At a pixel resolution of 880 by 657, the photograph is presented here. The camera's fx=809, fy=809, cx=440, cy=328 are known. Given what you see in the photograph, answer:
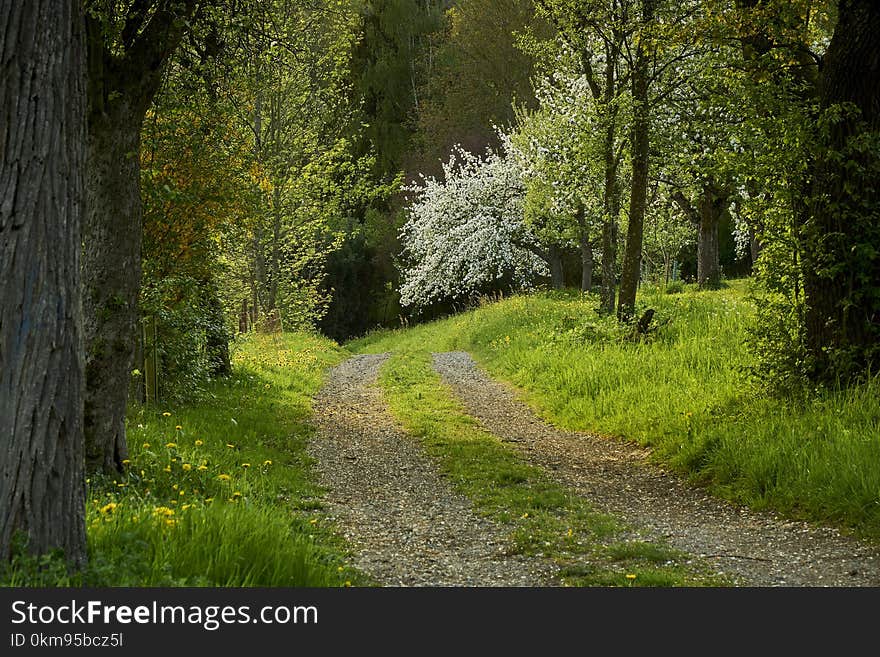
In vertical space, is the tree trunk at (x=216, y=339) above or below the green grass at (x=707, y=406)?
above

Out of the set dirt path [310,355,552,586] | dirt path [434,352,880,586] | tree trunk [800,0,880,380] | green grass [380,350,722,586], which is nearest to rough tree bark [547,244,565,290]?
green grass [380,350,722,586]

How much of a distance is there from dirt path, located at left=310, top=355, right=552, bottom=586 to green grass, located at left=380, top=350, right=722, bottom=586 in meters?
0.20

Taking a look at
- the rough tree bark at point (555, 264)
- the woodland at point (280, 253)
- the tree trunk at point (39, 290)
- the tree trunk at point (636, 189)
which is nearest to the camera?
the tree trunk at point (39, 290)

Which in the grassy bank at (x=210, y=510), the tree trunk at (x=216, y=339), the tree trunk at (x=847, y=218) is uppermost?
the tree trunk at (x=847, y=218)

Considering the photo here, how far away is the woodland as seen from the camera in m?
4.33

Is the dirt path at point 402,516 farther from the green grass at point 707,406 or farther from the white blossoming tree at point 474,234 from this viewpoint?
the white blossoming tree at point 474,234

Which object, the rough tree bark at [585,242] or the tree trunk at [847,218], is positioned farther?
the rough tree bark at [585,242]

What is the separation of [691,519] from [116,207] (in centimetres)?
621

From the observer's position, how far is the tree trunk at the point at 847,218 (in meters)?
8.83

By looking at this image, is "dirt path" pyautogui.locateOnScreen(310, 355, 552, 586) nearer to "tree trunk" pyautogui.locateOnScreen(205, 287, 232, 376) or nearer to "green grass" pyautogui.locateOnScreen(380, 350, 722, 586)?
"green grass" pyautogui.locateOnScreen(380, 350, 722, 586)

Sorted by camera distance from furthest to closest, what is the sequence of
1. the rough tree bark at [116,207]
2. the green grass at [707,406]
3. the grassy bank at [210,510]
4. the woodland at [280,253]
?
the rough tree bark at [116,207]
the green grass at [707,406]
the grassy bank at [210,510]
the woodland at [280,253]

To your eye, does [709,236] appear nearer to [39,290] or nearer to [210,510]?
[210,510]

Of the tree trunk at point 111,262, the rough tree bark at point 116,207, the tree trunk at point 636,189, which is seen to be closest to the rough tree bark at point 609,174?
the tree trunk at point 636,189

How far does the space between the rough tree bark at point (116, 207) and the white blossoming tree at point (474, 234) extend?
79.6 feet
